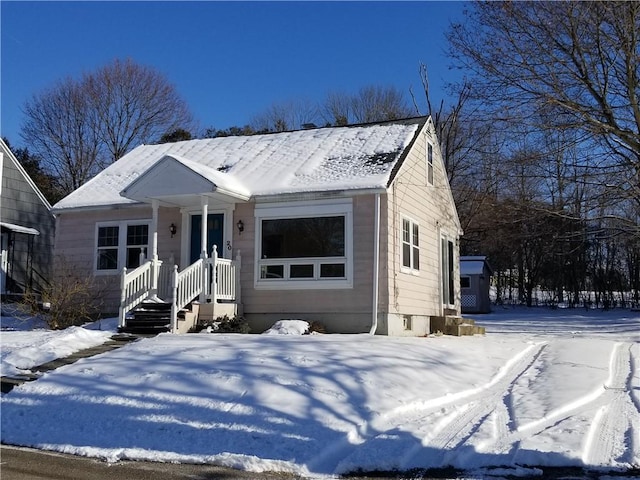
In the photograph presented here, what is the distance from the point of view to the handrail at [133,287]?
1335 cm

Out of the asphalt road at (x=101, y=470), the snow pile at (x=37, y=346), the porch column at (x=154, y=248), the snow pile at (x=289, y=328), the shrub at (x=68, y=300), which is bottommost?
the asphalt road at (x=101, y=470)

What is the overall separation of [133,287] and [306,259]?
3901 millimetres

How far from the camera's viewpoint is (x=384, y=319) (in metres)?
13.7

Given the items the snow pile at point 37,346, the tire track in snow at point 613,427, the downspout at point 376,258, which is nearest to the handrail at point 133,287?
the snow pile at point 37,346

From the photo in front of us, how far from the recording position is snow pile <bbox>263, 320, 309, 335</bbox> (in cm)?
1316

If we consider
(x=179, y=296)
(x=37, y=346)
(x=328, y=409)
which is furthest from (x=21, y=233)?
(x=328, y=409)

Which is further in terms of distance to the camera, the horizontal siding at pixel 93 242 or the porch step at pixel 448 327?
the porch step at pixel 448 327

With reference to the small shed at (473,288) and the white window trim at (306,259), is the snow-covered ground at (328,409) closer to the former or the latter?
the white window trim at (306,259)

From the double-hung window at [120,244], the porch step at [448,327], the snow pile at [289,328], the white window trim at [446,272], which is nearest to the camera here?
the snow pile at [289,328]

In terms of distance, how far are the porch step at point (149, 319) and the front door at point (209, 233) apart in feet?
6.61

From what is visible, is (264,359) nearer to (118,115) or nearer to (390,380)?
(390,380)

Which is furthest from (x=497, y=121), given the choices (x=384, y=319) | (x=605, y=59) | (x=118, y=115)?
(x=118, y=115)

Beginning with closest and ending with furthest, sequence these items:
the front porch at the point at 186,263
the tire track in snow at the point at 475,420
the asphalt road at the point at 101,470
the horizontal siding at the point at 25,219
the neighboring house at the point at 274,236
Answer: the asphalt road at the point at 101,470 < the tire track in snow at the point at 475,420 < the front porch at the point at 186,263 < the neighboring house at the point at 274,236 < the horizontal siding at the point at 25,219

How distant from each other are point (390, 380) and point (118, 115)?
110ft
